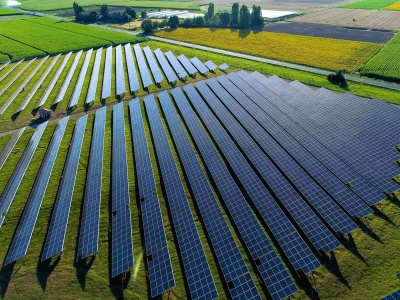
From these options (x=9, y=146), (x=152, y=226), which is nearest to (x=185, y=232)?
(x=152, y=226)

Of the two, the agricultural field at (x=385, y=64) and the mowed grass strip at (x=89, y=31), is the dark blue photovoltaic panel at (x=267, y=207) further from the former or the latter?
the mowed grass strip at (x=89, y=31)

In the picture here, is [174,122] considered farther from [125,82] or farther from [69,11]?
[69,11]

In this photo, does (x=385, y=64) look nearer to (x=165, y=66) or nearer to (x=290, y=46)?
(x=290, y=46)

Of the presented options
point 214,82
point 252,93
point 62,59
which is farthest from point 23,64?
point 252,93

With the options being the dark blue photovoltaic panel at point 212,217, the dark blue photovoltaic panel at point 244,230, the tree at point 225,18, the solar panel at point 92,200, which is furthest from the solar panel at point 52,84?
the tree at point 225,18

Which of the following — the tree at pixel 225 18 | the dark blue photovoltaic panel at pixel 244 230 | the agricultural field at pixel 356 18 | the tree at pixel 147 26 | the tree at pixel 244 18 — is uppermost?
the tree at pixel 147 26
